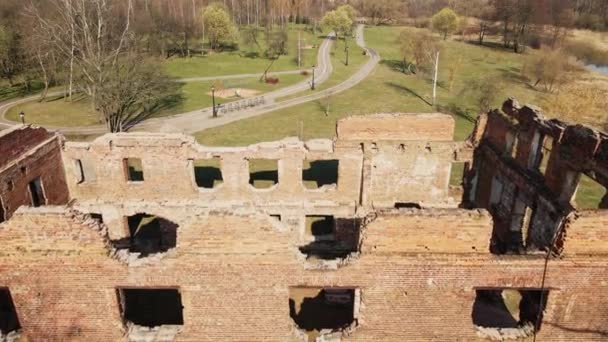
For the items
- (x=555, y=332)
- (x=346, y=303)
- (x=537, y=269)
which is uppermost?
(x=537, y=269)

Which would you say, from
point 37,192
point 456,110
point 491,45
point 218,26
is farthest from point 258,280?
point 491,45

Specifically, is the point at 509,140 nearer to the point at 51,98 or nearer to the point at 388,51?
the point at 51,98

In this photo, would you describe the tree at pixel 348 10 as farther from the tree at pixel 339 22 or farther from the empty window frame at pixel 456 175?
the empty window frame at pixel 456 175

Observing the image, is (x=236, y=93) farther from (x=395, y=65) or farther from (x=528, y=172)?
(x=528, y=172)

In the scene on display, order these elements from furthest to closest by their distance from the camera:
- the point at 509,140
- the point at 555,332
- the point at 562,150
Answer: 1. the point at 509,140
2. the point at 562,150
3. the point at 555,332

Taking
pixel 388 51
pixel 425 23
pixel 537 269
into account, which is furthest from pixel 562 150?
pixel 425 23

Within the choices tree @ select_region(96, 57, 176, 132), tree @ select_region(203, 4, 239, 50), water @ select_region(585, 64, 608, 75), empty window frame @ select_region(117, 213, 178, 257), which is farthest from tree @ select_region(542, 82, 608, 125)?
tree @ select_region(203, 4, 239, 50)
